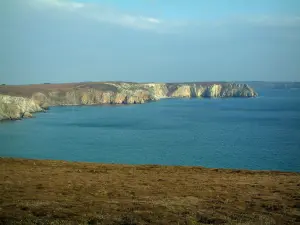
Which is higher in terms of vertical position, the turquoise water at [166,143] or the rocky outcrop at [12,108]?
the rocky outcrop at [12,108]

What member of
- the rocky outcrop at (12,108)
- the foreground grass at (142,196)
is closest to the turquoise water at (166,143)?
the rocky outcrop at (12,108)

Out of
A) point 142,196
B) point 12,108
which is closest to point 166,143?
point 142,196

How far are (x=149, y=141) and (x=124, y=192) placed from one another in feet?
144

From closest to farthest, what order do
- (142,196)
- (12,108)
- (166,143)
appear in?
1. (142,196)
2. (166,143)
3. (12,108)

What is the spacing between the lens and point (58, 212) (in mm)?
9602

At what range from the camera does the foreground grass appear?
9.38m

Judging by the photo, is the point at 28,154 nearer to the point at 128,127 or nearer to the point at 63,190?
the point at 128,127

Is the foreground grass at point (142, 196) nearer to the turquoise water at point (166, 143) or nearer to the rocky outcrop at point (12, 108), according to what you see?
the turquoise water at point (166, 143)

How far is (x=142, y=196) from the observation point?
12.3 metres

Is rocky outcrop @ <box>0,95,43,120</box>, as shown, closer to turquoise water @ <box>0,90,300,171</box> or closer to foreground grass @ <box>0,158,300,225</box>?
turquoise water @ <box>0,90,300,171</box>

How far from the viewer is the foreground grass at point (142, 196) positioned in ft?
30.8

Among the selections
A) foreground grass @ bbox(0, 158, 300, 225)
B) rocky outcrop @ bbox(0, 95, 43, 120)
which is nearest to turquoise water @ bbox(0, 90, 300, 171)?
rocky outcrop @ bbox(0, 95, 43, 120)

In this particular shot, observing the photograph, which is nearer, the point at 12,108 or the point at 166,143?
the point at 166,143

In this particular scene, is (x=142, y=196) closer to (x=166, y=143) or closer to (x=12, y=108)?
(x=166, y=143)
